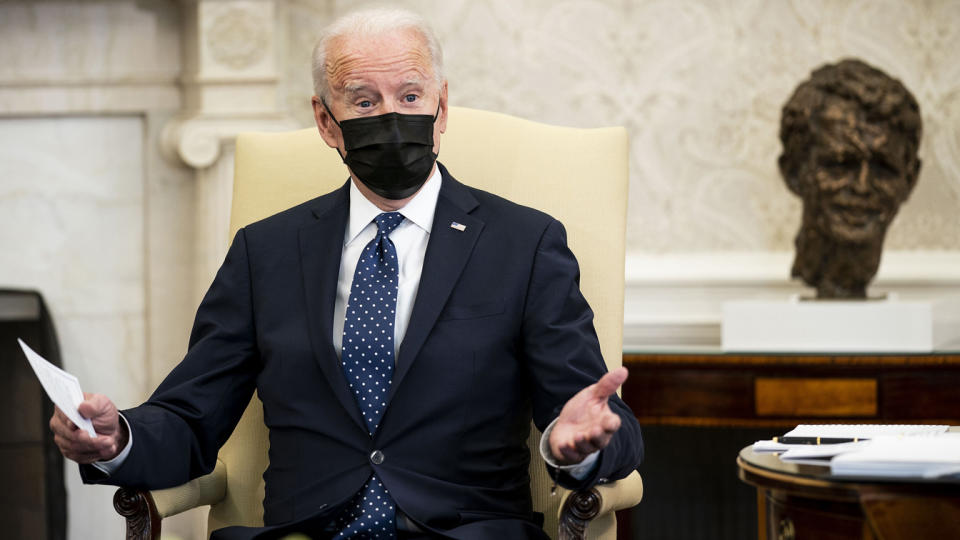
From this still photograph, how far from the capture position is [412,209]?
179 centimetres

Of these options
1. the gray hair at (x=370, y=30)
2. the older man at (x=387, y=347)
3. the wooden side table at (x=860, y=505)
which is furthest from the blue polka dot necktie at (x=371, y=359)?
the wooden side table at (x=860, y=505)

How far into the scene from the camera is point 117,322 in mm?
3309

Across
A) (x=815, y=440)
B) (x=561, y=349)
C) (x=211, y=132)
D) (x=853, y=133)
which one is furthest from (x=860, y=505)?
(x=211, y=132)

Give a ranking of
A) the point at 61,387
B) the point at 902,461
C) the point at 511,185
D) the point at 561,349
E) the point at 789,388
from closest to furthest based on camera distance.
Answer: the point at 902,461, the point at 61,387, the point at 561,349, the point at 511,185, the point at 789,388

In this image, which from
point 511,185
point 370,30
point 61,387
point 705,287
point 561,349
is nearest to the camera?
point 61,387

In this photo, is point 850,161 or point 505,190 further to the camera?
point 850,161

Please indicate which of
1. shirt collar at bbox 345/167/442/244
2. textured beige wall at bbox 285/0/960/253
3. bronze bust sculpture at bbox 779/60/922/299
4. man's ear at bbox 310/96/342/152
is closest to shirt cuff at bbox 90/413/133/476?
shirt collar at bbox 345/167/442/244

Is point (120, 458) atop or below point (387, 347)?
below

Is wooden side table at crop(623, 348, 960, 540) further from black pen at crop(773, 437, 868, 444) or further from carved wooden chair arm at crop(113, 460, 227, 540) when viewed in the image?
carved wooden chair arm at crop(113, 460, 227, 540)

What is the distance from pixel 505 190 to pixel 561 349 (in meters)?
0.47

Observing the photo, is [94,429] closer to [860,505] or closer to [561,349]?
[561,349]

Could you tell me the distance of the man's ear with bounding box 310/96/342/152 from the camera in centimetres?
182

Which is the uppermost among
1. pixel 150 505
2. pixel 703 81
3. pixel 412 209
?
pixel 703 81

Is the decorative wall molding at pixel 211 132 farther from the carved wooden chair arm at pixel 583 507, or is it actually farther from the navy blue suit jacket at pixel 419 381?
the carved wooden chair arm at pixel 583 507
